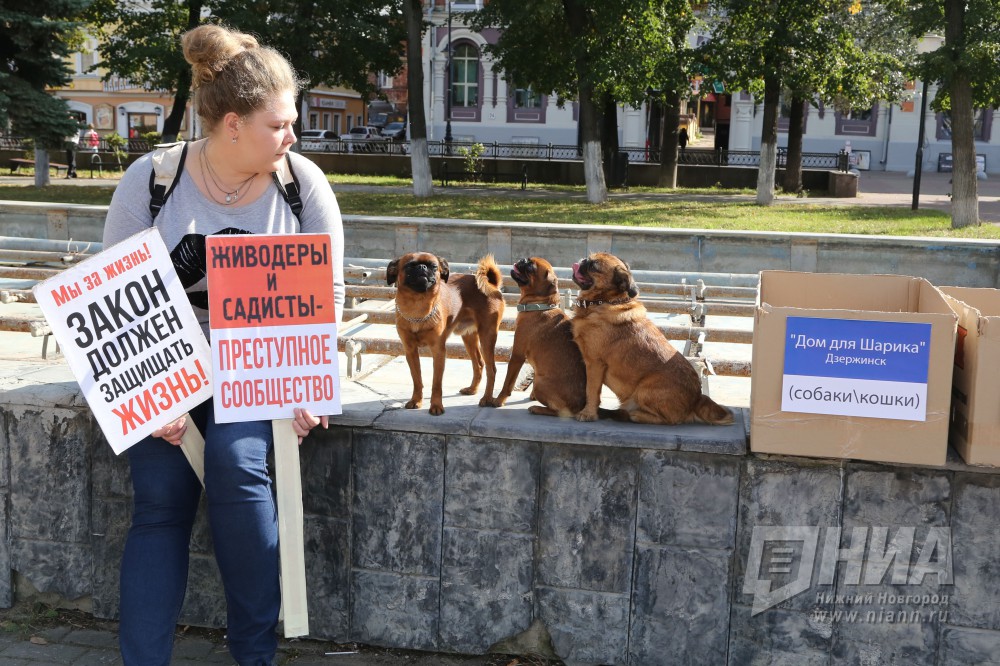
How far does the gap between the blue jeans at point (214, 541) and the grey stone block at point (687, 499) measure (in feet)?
4.41

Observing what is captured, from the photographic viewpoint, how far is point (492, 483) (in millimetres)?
3736

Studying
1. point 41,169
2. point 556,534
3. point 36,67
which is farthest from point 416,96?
point 556,534

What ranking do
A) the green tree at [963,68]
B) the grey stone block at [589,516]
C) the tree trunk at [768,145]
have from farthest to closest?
the tree trunk at [768,145], the green tree at [963,68], the grey stone block at [589,516]

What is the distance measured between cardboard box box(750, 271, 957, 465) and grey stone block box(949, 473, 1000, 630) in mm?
196

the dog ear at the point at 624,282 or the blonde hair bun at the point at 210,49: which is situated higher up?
the blonde hair bun at the point at 210,49

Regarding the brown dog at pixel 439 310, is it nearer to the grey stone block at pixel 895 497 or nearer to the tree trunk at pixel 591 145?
the grey stone block at pixel 895 497

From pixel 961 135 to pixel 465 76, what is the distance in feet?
114

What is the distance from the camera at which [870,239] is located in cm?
1156

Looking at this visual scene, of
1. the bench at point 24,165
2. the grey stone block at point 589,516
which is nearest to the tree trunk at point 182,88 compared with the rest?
the bench at point 24,165

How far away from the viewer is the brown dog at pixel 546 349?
402 cm

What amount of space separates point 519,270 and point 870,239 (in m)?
8.44

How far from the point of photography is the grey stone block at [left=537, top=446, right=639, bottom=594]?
3.65 metres

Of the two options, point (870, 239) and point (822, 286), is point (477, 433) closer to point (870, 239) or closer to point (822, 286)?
point (822, 286)

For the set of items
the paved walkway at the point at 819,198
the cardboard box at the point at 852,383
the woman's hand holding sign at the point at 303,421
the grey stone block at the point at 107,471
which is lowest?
the grey stone block at the point at 107,471
